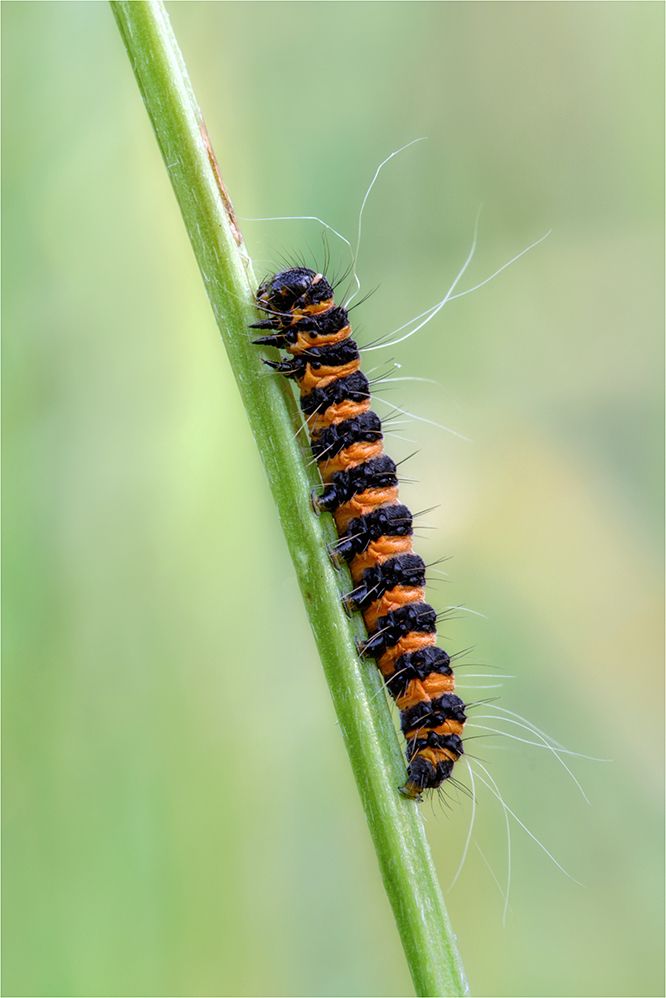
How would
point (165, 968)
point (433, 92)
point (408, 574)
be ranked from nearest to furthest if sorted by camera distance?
point (408, 574)
point (165, 968)
point (433, 92)

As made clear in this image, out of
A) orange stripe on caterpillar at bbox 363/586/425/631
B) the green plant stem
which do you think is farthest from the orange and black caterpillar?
the green plant stem

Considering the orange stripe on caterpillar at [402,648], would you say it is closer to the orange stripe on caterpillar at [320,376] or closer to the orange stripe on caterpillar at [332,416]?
the orange stripe on caterpillar at [332,416]

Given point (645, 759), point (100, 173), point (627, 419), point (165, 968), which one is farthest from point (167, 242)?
point (645, 759)

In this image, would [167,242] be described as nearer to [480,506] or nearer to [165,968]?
[480,506]

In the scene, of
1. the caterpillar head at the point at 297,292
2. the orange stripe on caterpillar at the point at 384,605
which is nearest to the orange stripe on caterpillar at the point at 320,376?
the caterpillar head at the point at 297,292

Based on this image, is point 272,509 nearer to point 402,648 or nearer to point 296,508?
point 402,648
